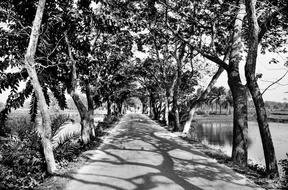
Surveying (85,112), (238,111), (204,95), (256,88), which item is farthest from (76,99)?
(256,88)

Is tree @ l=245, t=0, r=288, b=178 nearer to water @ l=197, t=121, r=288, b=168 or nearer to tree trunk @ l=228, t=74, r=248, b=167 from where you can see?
tree trunk @ l=228, t=74, r=248, b=167

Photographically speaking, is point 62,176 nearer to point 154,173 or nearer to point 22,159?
point 22,159

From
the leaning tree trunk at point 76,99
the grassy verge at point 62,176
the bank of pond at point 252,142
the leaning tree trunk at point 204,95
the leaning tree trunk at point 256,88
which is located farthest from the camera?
the bank of pond at point 252,142

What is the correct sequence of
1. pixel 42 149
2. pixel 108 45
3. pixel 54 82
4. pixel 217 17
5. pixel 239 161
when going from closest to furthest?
pixel 42 149, pixel 239 161, pixel 54 82, pixel 217 17, pixel 108 45

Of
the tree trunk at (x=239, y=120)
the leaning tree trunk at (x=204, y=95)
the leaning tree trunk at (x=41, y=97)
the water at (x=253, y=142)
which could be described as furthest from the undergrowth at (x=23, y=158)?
the water at (x=253, y=142)

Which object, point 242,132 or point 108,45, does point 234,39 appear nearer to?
point 242,132

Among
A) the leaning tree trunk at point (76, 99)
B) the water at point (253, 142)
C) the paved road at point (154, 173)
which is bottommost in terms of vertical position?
the water at point (253, 142)

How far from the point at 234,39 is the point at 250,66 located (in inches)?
109

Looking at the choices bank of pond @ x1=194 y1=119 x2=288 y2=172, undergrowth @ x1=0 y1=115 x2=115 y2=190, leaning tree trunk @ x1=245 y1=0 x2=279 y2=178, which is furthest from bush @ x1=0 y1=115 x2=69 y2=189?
bank of pond @ x1=194 y1=119 x2=288 y2=172

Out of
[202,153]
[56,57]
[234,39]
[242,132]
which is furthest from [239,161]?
[56,57]

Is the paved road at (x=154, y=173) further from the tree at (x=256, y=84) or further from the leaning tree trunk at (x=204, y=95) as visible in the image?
the leaning tree trunk at (x=204, y=95)

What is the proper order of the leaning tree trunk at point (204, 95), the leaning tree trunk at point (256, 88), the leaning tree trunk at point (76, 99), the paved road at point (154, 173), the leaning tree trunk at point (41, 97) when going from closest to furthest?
the paved road at point (154, 173), the leaning tree trunk at point (41, 97), the leaning tree trunk at point (256, 88), the leaning tree trunk at point (76, 99), the leaning tree trunk at point (204, 95)

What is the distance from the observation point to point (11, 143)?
7719 mm

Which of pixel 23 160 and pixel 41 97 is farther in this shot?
pixel 41 97
